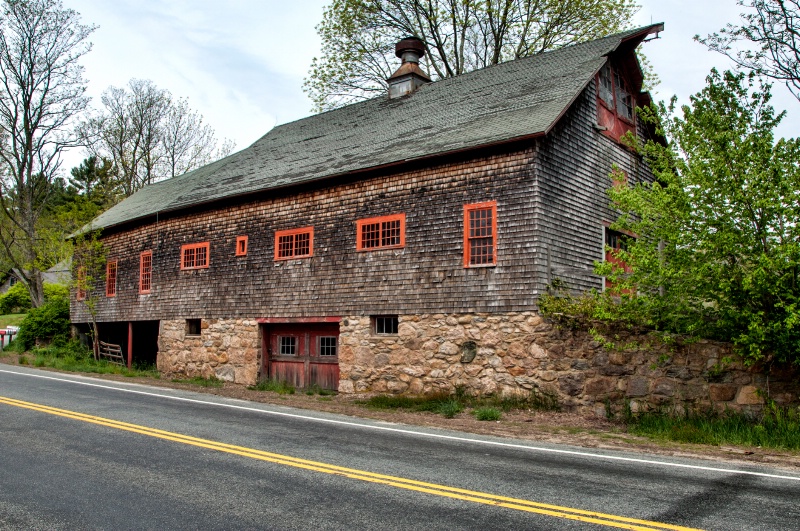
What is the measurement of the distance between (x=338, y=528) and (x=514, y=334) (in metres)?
8.74

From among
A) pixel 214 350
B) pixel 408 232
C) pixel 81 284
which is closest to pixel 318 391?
pixel 214 350

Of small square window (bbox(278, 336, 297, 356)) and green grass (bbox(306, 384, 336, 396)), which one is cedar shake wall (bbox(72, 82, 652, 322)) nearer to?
small square window (bbox(278, 336, 297, 356))

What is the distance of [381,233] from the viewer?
51.3 feet

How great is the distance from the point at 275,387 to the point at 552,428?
26.9 ft

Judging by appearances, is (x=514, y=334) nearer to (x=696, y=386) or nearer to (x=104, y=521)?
(x=696, y=386)

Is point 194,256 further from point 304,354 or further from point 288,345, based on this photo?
point 304,354

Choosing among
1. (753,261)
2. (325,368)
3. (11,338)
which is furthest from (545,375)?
(11,338)

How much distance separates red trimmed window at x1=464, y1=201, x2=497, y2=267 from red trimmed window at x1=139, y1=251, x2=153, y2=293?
1311 cm

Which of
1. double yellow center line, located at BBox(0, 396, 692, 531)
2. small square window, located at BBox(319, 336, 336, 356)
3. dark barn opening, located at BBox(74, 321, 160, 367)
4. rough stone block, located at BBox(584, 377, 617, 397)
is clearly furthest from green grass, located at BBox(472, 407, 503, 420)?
dark barn opening, located at BBox(74, 321, 160, 367)

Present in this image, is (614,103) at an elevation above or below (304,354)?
above

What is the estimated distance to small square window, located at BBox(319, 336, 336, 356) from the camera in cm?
1698

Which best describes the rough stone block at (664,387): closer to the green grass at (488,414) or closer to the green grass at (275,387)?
the green grass at (488,414)

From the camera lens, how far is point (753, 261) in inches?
390

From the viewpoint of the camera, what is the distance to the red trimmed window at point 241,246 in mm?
18953
